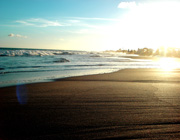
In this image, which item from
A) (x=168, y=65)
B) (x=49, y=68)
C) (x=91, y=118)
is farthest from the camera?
(x=168, y=65)

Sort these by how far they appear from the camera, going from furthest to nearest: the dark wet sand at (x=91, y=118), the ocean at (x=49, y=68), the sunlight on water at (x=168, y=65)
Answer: the sunlight on water at (x=168, y=65) < the ocean at (x=49, y=68) < the dark wet sand at (x=91, y=118)

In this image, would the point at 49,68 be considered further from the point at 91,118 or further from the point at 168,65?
the point at 168,65

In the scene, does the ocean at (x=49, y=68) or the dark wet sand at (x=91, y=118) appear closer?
→ the dark wet sand at (x=91, y=118)

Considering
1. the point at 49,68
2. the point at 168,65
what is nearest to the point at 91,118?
the point at 49,68

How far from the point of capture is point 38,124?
315 cm

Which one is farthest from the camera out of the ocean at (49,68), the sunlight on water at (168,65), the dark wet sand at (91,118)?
the sunlight on water at (168,65)

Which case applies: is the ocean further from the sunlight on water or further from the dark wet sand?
the dark wet sand

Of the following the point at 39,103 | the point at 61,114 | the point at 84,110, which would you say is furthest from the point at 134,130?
the point at 39,103

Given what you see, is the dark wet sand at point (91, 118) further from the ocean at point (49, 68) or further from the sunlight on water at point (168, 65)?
the sunlight on water at point (168, 65)

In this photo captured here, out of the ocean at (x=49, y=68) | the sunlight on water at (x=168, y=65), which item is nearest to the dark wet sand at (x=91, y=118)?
the ocean at (x=49, y=68)

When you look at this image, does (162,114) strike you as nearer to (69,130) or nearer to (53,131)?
(69,130)

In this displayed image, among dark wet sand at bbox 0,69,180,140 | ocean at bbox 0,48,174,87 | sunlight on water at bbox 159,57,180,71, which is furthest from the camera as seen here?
sunlight on water at bbox 159,57,180,71

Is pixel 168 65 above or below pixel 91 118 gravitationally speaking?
below

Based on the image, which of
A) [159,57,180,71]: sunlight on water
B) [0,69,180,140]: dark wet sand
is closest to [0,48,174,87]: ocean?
[159,57,180,71]: sunlight on water
